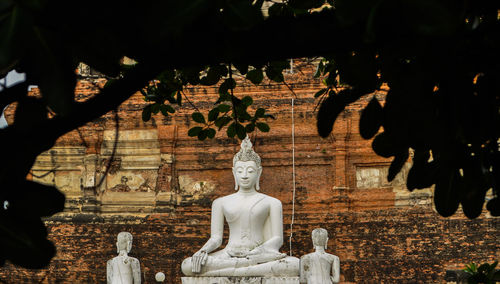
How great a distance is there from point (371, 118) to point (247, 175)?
6.41 meters

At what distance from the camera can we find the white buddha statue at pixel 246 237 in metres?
7.25

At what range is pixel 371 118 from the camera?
1.80 m

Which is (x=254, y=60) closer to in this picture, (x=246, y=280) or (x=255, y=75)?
(x=255, y=75)

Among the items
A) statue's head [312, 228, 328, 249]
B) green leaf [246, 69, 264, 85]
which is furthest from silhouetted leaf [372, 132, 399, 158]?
statue's head [312, 228, 328, 249]

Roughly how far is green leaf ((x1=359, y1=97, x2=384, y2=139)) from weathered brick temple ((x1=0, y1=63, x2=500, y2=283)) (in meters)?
9.23

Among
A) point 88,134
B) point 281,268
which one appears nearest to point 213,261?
point 281,268

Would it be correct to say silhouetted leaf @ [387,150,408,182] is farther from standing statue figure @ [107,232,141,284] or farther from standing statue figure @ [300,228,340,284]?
standing statue figure @ [107,232,141,284]

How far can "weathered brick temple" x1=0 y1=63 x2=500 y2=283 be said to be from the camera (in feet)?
35.9

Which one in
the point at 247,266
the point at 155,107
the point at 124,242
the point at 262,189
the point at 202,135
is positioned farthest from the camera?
the point at 262,189

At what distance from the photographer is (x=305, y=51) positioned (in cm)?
154

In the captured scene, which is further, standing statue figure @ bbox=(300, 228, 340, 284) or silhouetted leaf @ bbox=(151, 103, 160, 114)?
standing statue figure @ bbox=(300, 228, 340, 284)

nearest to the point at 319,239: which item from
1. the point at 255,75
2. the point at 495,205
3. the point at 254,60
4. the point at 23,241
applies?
the point at 255,75

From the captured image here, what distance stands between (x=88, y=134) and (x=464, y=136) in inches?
431

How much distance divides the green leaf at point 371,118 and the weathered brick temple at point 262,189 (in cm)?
923
